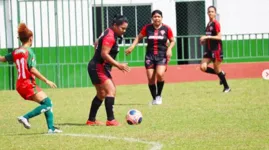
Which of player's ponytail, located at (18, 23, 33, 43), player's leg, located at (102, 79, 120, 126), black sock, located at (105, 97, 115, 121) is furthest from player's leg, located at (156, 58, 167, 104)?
player's ponytail, located at (18, 23, 33, 43)

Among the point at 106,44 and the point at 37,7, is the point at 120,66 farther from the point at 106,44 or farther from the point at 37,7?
the point at 37,7

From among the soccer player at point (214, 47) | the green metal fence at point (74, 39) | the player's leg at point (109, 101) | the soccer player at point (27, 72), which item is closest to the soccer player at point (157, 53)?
the soccer player at point (214, 47)

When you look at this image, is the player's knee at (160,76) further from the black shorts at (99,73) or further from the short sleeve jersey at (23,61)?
the short sleeve jersey at (23,61)

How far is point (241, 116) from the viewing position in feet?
53.4

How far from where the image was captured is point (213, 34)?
922 inches

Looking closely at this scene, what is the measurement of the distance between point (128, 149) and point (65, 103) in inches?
376

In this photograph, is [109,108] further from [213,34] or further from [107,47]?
[213,34]

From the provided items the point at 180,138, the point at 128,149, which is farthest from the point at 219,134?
the point at 128,149

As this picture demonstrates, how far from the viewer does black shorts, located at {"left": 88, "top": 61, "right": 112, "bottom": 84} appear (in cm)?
1562

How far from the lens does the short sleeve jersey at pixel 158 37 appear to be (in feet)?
66.8

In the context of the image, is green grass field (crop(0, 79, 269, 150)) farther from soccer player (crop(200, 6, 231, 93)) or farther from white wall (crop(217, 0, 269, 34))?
white wall (crop(217, 0, 269, 34))

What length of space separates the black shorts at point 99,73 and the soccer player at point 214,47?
7.49 metres

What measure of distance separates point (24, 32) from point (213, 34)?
32.9 ft

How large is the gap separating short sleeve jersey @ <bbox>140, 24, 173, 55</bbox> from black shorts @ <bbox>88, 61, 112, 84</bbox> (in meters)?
4.77
